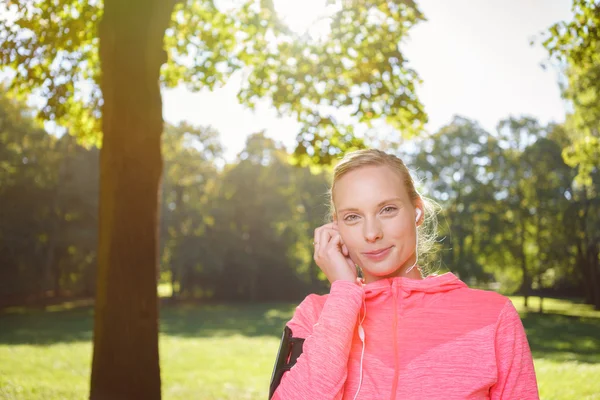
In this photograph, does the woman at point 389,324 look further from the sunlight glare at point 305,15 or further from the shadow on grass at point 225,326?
the shadow on grass at point 225,326

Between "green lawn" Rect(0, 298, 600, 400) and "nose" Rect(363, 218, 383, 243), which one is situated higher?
"nose" Rect(363, 218, 383, 243)

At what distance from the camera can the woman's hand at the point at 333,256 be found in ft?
8.26

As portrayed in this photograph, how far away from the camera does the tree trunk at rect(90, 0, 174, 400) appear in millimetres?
6426

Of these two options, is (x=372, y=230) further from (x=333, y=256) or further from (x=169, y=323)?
(x=169, y=323)

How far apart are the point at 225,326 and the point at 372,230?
2879 centimetres

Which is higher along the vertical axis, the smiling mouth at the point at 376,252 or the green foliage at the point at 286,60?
the green foliage at the point at 286,60

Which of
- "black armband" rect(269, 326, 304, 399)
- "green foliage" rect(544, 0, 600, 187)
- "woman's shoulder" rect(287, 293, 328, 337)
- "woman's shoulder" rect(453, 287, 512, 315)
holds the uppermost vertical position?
"green foliage" rect(544, 0, 600, 187)

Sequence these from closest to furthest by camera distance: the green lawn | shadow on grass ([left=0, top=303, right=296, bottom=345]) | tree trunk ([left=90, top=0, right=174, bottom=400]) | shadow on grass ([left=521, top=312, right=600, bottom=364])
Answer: tree trunk ([left=90, top=0, right=174, bottom=400]) < the green lawn < shadow on grass ([left=521, top=312, right=600, bottom=364]) < shadow on grass ([left=0, top=303, right=296, bottom=345])

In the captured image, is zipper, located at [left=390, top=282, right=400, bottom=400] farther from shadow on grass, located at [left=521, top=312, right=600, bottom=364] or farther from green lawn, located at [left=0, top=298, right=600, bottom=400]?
shadow on grass, located at [left=521, top=312, right=600, bottom=364]

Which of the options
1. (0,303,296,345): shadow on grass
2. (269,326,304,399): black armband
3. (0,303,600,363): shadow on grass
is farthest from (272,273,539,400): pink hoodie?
(0,303,296,345): shadow on grass

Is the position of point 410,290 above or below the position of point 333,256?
below

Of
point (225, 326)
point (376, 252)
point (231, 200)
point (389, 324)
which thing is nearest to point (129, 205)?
point (376, 252)

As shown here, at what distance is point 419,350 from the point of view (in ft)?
7.59

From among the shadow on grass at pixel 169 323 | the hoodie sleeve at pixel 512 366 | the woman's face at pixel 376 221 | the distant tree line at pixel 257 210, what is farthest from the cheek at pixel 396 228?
the distant tree line at pixel 257 210
